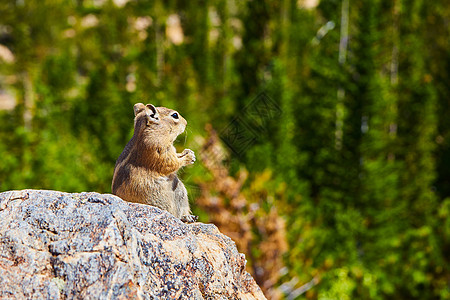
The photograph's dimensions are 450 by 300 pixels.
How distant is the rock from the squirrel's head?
81cm

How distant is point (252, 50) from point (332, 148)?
6.10m

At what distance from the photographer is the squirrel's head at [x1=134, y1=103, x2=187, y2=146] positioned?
521cm

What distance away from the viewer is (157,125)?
5.23m

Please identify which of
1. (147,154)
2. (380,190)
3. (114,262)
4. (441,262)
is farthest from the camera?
(380,190)

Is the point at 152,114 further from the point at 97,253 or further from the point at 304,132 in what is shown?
the point at 304,132

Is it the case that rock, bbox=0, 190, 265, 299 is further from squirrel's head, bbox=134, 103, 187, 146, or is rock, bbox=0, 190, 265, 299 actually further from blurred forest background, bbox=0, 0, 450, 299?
blurred forest background, bbox=0, 0, 450, 299

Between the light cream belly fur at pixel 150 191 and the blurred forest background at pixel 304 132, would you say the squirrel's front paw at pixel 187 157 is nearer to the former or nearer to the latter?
the light cream belly fur at pixel 150 191

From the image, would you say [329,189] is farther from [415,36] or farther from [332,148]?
[415,36]

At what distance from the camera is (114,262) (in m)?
3.96

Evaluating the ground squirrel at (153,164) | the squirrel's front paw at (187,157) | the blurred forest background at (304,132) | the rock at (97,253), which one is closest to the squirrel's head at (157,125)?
the ground squirrel at (153,164)

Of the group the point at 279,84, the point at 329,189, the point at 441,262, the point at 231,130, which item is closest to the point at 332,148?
the point at 329,189

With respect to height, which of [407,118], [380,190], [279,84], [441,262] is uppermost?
[279,84]

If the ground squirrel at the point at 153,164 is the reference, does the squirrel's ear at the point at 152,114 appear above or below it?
above

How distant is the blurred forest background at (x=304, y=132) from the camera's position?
19.8 meters
